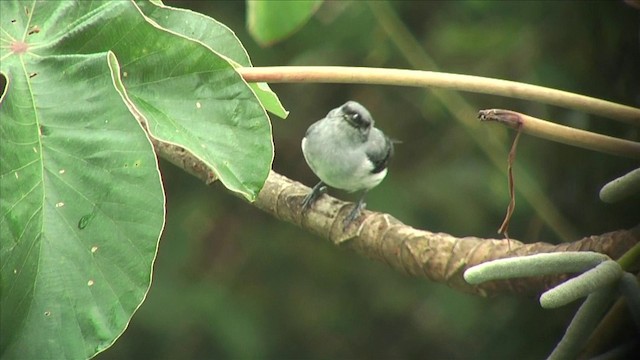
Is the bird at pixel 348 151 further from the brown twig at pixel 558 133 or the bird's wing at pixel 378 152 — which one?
the brown twig at pixel 558 133

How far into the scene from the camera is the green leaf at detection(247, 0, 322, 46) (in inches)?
77.5

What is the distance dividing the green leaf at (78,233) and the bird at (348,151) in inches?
48.3

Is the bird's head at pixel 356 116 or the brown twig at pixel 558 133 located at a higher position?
the brown twig at pixel 558 133

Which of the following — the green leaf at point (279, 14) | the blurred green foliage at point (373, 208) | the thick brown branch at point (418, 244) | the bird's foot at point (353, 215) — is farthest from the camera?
the blurred green foliage at point (373, 208)

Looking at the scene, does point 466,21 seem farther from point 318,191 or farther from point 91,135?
point 91,135

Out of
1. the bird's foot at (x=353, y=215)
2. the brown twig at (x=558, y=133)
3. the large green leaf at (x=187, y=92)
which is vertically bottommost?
the bird's foot at (x=353, y=215)

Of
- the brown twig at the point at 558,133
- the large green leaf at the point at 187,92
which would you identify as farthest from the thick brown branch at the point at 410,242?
the large green leaf at the point at 187,92

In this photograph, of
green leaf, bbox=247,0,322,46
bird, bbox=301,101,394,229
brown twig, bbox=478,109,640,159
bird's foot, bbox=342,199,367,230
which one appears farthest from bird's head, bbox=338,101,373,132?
A: brown twig, bbox=478,109,640,159

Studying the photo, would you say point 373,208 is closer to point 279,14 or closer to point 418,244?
point 279,14

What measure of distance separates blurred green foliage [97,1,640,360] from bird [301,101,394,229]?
0.53 meters

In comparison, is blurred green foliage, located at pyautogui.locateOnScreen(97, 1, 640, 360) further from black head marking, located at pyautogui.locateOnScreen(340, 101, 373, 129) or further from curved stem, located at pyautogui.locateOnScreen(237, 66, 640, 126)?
curved stem, located at pyautogui.locateOnScreen(237, 66, 640, 126)

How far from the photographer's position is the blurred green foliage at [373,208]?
113 inches

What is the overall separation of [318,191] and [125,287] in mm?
786

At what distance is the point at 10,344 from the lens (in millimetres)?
1215
